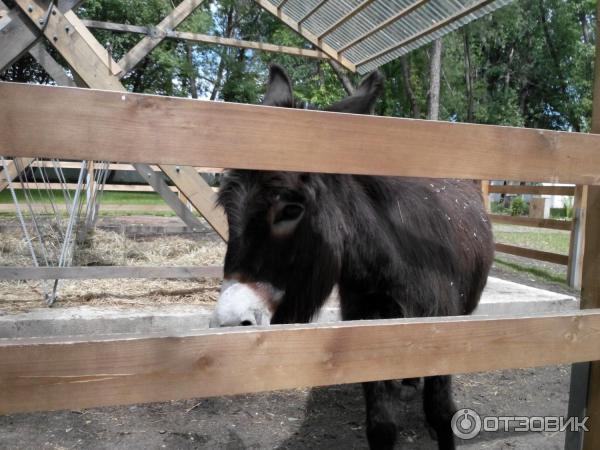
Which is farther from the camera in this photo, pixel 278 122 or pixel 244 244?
pixel 244 244

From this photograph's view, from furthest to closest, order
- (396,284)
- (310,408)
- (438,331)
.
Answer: (310,408) → (396,284) → (438,331)

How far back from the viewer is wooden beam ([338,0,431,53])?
4156 millimetres

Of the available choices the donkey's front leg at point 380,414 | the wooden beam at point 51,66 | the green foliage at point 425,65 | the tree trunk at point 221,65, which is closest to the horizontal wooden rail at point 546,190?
the donkey's front leg at point 380,414

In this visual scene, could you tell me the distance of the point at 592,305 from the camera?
1.97 meters

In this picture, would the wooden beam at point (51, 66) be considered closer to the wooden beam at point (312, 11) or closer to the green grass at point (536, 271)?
the wooden beam at point (312, 11)

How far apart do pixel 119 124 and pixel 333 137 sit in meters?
0.60

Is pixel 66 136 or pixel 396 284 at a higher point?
pixel 66 136

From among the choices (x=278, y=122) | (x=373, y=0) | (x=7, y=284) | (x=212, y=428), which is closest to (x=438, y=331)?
(x=278, y=122)

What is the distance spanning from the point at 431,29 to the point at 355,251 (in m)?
3.20

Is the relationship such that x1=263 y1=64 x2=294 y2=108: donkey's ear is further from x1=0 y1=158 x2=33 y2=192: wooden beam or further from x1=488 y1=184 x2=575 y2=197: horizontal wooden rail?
x1=488 y1=184 x2=575 y2=197: horizontal wooden rail

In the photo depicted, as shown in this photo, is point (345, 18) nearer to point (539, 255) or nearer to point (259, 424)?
point (259, 424)

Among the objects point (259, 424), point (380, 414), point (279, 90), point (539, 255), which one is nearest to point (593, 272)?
point (380, 414)

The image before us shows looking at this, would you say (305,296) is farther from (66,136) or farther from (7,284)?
(7,284)

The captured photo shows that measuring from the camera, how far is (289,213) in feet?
6.75
